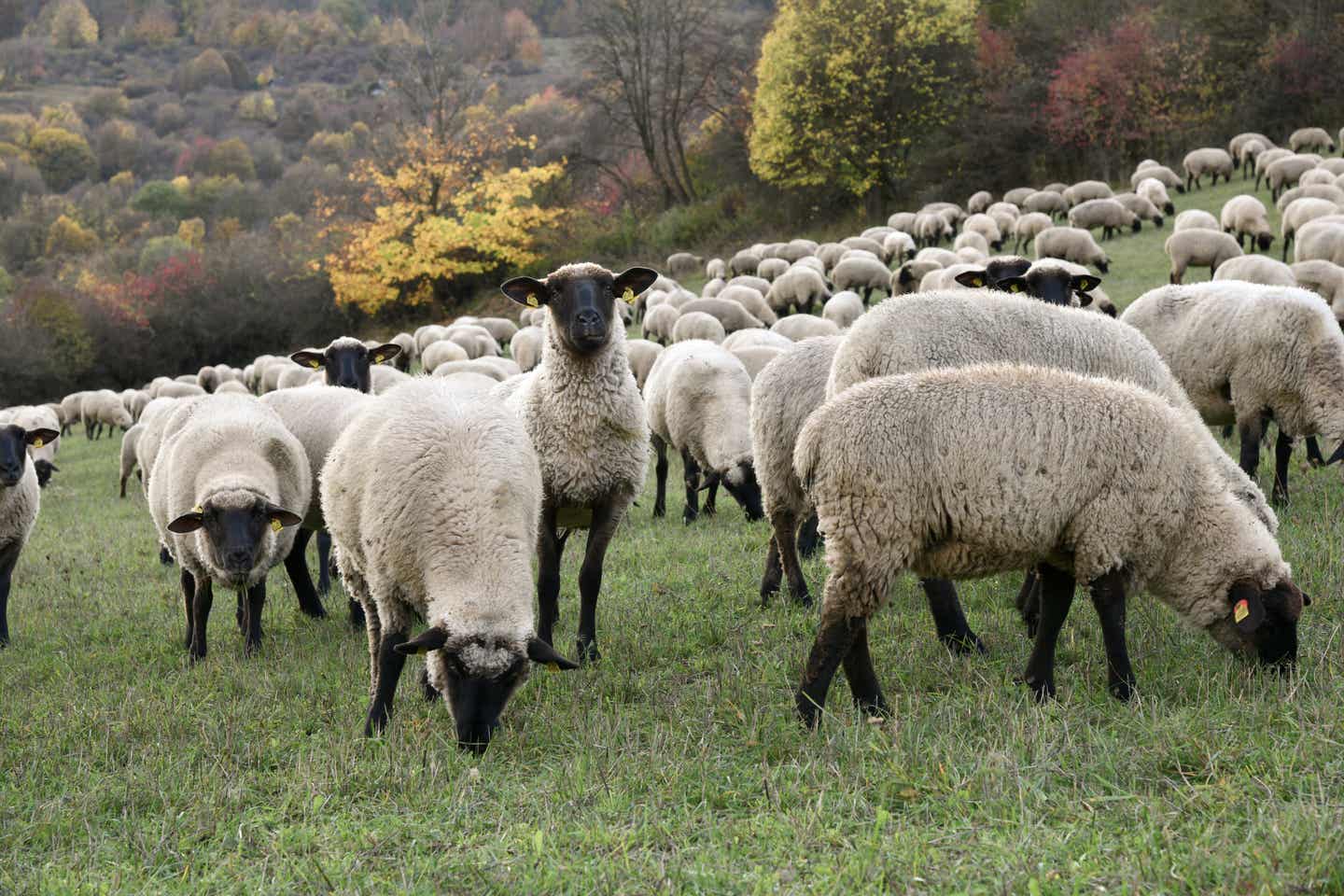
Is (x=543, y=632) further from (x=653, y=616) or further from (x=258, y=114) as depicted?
(x=258, y=114)

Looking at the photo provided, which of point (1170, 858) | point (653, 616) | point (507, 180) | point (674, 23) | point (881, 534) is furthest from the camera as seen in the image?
point (674, 23)

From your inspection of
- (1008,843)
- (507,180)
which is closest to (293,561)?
(1008,843)

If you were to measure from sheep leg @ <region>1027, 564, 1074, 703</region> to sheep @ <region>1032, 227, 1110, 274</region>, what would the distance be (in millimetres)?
18837

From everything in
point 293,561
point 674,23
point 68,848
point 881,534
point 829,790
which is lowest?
point 293,561

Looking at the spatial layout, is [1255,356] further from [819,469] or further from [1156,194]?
[1156,194]

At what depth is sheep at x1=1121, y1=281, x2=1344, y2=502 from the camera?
26.7 feet

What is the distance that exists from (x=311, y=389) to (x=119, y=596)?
2297 millimetres

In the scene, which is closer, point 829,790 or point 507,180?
point 829,790

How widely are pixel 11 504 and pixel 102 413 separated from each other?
62.7 feet

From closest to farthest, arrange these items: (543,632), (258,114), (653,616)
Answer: (543,632) → (653,616) → (258,114)

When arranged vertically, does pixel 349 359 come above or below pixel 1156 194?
below

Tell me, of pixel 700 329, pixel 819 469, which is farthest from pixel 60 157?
pixel 819 469

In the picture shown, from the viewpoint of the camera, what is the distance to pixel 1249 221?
851 inches

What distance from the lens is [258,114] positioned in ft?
347
